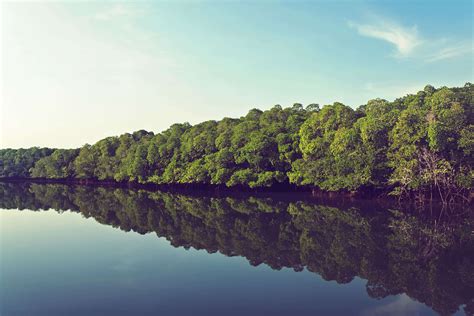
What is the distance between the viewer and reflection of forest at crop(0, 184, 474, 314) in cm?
1362

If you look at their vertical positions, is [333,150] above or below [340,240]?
above

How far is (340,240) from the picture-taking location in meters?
20.1

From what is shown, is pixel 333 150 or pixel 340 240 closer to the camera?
pixel 340 240

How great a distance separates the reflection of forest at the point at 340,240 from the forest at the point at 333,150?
21.4 feet

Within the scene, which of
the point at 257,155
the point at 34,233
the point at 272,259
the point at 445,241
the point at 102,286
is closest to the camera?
the point at 102,286

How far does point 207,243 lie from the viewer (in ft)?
67.6

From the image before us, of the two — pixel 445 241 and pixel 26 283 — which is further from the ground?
pixel 445 241

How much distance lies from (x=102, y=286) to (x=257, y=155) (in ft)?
115

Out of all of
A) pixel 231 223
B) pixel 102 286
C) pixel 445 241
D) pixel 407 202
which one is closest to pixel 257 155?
pixel 407 202

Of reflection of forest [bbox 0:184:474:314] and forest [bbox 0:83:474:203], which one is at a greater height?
forest [bbox 0:83:474:203]

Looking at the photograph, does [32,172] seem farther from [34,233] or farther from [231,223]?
[231,223]

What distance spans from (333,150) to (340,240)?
71.1 ft

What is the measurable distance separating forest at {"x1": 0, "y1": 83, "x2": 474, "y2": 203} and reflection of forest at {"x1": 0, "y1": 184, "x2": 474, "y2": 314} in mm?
6516

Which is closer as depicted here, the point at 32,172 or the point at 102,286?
the point at 102,286
